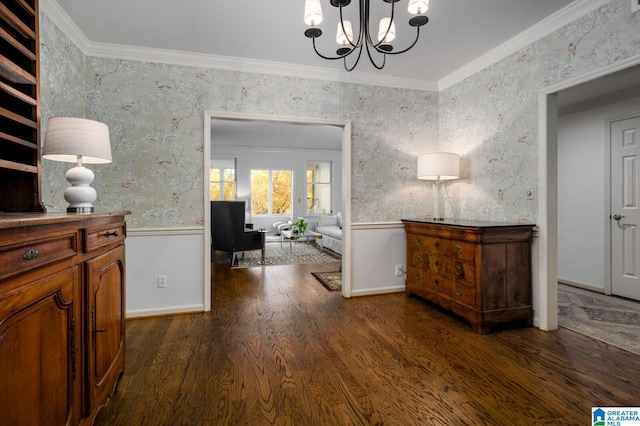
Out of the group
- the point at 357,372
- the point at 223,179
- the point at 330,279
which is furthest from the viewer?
the point at 223,179

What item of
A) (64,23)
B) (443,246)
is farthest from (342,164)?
(64,23)

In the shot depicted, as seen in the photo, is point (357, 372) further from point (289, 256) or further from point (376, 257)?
point (289, 256)

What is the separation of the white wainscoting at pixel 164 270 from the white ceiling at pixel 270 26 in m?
1.69

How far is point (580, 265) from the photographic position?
3.88m

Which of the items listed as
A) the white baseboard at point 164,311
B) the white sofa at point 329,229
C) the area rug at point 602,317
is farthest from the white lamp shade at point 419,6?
the white sofa at point 329,229

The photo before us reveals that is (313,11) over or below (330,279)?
over

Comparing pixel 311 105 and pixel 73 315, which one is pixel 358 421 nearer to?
pixel 73 315

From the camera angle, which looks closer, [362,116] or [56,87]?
[56,87]

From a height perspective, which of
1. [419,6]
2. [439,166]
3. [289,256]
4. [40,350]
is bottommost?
[289,256]

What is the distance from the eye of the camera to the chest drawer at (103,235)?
1281 mm

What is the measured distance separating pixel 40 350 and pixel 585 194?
503cm

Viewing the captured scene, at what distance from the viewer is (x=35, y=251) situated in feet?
3.04

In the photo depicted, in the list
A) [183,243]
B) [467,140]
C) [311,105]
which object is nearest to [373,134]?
[311,105]

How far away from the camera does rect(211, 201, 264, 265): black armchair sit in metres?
5.04
